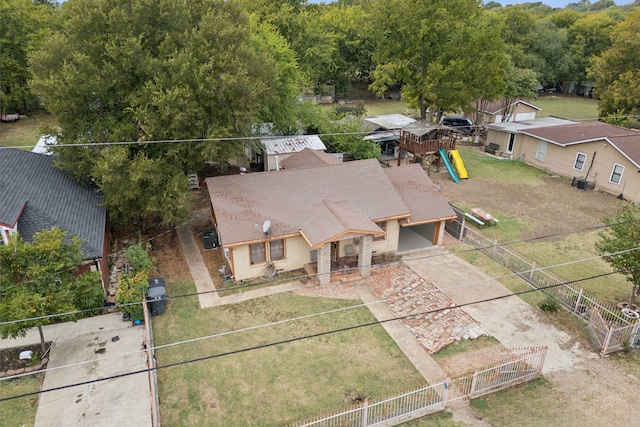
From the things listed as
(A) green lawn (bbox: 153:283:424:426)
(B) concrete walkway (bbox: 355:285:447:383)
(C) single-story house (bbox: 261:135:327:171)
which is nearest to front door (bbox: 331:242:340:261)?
(B) concrete walkway (bbox: 355:285:447:383)

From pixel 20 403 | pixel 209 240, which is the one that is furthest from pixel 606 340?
pixel 20 403

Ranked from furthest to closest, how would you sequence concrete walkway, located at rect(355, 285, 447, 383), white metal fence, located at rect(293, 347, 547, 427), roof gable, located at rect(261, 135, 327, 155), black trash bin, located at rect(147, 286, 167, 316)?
Answer: roof gable, located at rect(261, 135, 327, 155) → black trash bin, located at rect(147, 286, 167, 316) → concrete walkway, located at rect(355, 285, 447, 383) → white metal fence, located at rect(293, 347, 547, 427)

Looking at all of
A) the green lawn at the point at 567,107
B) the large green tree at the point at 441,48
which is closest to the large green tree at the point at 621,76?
→ the green lawn at the point at 567,107

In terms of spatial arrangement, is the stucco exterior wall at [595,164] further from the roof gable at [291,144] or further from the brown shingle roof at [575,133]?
the roof gable at [291,144]

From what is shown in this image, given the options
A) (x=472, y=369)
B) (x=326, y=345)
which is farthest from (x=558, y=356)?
(x=326, y=345)

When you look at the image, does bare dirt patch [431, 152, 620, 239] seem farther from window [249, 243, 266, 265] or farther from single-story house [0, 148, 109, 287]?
single-story house [0, 148, 109, 287]
